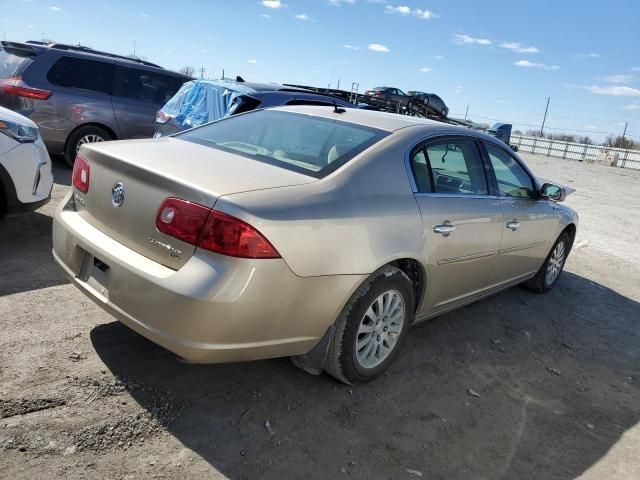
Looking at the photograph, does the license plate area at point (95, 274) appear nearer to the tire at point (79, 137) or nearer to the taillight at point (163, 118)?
the taillight at point (163, 118)

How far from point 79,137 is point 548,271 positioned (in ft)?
21.9

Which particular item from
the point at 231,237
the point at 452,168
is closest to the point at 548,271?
the point at 452,168

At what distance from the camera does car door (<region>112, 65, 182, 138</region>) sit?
8.36 metres

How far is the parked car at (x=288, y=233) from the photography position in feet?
8.10

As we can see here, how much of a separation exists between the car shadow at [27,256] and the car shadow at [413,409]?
3.05ft

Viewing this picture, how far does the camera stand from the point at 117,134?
27.4ft

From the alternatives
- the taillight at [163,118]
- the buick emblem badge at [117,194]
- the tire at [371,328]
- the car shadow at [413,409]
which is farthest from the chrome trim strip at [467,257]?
the taillight at [163,118]

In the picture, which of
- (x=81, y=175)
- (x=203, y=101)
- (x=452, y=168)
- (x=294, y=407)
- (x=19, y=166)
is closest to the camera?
(x=294, y=407)

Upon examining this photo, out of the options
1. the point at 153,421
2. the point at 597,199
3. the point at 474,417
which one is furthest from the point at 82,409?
the point at 597,199

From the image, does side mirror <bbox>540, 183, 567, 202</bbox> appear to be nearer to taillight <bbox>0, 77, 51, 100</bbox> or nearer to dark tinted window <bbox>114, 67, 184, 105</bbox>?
dark tinted window <bbox>114, 67, 184, 105</bbox>

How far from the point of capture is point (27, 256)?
458 cm

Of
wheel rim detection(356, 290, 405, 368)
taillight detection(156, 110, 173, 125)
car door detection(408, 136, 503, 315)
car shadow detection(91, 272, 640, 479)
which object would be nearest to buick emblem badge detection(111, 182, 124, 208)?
car shadow detection(91, 272, 640, 479)

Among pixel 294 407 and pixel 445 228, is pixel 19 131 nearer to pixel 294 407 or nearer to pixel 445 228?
pixel 294 407

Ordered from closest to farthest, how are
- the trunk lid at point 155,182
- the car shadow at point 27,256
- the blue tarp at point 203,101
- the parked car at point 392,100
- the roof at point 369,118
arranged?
the trunk lid at point 155,182 → the roof at point 369,118 → the car shadow at point 27,256 → the blue tarp at point 203,101 → the parked car at point 392,100
